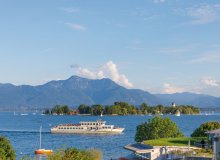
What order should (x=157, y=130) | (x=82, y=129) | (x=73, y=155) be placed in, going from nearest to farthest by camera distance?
(x=73, y=155) < (x=157, y=130) < (x=82, y=129)

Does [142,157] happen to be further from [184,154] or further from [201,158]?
[201,158]

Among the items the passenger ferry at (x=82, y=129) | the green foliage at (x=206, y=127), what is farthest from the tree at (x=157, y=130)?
the passenger ferry at (x=82, y=129)

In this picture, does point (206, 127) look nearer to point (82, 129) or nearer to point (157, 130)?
point (157, 130)

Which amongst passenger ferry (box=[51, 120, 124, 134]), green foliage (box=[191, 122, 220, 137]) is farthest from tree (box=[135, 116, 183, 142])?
passenger ferry (box=[51, 120, 124, 134])

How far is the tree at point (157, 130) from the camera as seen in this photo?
68.2 metres

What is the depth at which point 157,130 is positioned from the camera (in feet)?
225

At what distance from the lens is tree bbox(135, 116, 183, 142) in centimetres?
6825

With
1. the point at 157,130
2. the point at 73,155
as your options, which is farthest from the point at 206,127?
the point at 73,155

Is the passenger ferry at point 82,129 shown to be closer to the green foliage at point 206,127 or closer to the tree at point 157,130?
the tree at point 157,130

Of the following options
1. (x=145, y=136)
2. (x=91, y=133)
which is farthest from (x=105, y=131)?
(x=145, y=136)

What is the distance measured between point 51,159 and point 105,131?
130 metres

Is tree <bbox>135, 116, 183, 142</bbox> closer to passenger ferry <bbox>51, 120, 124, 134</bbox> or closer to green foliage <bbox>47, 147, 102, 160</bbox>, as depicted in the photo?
A: green foliage <bbox>47, 147, 102, 160</bbox>

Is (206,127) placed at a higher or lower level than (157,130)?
higher

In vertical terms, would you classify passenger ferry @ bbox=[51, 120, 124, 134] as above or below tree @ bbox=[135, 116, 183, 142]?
below
